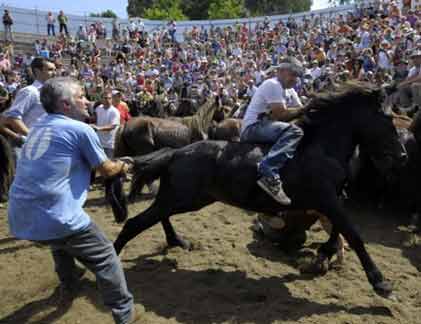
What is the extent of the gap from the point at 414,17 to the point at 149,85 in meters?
11.3

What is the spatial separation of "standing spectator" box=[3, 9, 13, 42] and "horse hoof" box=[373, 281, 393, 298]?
31.1 m

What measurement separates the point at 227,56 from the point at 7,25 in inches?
588

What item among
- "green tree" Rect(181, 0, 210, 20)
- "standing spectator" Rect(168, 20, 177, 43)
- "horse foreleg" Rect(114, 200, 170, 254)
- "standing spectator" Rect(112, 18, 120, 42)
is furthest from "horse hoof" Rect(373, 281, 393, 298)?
"green tree" Rect(181, 0, 210, 20)

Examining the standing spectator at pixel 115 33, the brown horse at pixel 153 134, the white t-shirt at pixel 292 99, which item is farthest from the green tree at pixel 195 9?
the white t-shirt at pixel 292 99

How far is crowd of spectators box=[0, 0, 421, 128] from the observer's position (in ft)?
50.1

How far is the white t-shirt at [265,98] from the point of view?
16.7 feet

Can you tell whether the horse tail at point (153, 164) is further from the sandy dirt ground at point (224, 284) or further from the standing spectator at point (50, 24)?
the standing spectator at point (50, 24)

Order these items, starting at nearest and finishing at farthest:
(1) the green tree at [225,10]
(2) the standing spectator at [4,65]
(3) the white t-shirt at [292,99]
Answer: (3) the white t-shirt at [292,99], (2) the standing spectator at [4,65], (1) the green tree at [225,10]

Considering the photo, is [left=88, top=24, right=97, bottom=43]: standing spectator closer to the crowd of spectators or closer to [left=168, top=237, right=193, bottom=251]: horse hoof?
the crowd of spectators

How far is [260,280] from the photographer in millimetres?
5031

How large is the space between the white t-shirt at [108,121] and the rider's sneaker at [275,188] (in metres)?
4.82

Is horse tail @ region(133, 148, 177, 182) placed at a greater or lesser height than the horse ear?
lesser

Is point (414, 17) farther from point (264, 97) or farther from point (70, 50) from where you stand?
point (70, 50)

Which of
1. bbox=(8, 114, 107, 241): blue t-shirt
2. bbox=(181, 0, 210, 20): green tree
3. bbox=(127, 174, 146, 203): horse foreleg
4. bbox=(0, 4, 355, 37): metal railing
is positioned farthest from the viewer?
bbox=(181, 0, 210, 20): green tree
